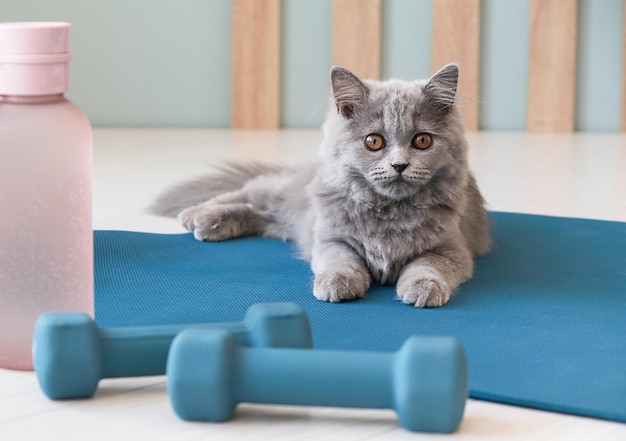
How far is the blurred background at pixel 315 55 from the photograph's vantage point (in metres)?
4.55

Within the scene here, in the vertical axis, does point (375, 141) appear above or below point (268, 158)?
above

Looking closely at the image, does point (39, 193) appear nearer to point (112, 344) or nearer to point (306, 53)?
point (112, 344)

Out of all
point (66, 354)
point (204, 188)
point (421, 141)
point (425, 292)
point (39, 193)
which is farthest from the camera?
point (204, 188)

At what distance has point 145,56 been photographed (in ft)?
15.3

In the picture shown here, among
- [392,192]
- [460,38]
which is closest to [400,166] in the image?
[392,192]

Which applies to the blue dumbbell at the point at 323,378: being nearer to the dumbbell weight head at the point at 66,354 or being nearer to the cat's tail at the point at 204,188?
the dumbbell weight head at the point at 66,354

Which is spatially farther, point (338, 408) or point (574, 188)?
point (574, 188)

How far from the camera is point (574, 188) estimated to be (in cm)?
328

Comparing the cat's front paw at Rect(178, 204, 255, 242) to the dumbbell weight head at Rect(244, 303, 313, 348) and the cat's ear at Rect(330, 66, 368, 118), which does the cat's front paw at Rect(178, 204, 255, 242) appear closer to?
the cat's ear at Rect(330, 66, 368, 118)

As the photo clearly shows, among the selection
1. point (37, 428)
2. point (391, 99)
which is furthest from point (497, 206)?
point (37, 428)

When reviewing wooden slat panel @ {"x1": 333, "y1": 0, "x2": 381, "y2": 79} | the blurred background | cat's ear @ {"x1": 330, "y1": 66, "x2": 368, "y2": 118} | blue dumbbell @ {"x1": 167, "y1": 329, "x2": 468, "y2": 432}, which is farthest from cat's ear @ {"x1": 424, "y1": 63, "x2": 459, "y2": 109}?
wooden slat panel @ {"x1": 333, "y1": 0, "x2": 381, "y2": 79}

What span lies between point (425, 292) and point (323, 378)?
677 millimetres

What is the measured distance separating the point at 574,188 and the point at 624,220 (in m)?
0.51

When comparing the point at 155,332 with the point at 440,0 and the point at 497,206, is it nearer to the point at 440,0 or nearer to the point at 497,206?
the point at 497,206
